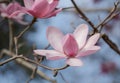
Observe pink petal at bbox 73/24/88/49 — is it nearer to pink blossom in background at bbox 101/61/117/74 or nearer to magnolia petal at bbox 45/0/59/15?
magnolia petal at bbox 45/0/59/15

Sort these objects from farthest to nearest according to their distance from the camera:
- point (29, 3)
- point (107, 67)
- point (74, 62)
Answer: point (107, 67) → point (29, 3) → point (74, 62)

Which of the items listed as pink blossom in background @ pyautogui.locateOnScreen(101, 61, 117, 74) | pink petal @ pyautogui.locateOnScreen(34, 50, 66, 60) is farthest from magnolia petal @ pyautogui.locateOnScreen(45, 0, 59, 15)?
pink blossom in background @ pyautogui.locateOnScreen(101, 61, 117, 74)

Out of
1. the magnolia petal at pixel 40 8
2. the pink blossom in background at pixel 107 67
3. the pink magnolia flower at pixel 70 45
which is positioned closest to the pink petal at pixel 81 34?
the pink magnolia flower at pixel 70 45

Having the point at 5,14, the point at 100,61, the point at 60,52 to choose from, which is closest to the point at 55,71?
the point at 60,52

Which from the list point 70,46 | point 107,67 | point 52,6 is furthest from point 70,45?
point 107,67

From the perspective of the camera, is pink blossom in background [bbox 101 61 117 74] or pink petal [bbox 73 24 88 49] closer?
pink petal [bbox 73 24 88 49]

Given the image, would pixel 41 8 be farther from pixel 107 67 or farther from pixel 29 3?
pixel 107 67
